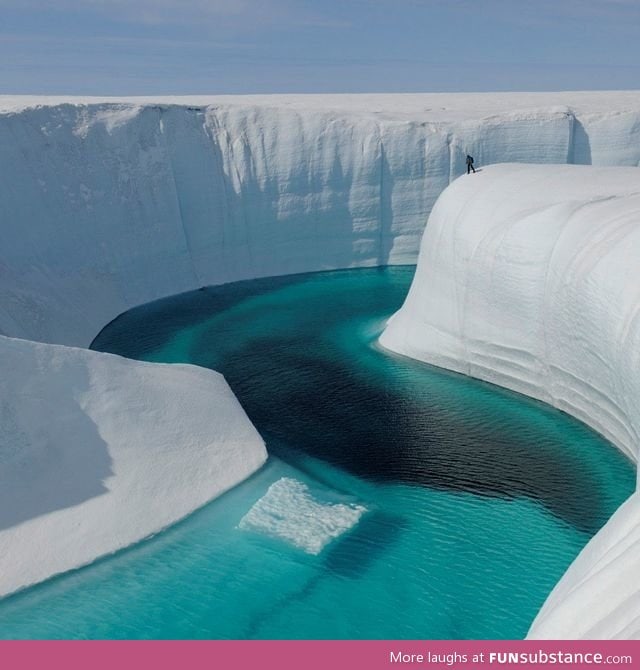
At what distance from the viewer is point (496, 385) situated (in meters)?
17.1

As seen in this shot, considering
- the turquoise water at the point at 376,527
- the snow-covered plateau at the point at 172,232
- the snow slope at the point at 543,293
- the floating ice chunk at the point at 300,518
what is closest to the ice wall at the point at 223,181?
the snow-covered plateau at the point at 172,232

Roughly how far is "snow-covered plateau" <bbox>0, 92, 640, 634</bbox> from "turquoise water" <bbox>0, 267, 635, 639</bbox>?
23.3 inches

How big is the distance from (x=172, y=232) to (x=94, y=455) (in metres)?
15.3

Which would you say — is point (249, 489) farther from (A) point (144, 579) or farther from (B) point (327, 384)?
(B) point (327, 384)

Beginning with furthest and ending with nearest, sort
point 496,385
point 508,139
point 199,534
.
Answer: point 508,139 → point 496,385 → point 199,534

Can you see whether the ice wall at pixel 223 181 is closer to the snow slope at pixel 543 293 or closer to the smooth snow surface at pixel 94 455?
the smooth snow surface at pixel 94 455

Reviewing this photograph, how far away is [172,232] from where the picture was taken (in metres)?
26.5

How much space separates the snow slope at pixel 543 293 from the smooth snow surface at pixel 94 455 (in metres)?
5.76

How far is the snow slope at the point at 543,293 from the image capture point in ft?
43.9

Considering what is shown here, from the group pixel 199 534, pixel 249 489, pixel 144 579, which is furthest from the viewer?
pixel 249 489

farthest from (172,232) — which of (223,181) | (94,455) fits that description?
(94,455)

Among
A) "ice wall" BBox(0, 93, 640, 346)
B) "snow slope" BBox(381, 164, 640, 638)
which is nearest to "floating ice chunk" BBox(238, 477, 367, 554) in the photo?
"snow slope" BBox(381, 164, 640, 638)

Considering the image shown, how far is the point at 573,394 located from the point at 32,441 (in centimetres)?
932
